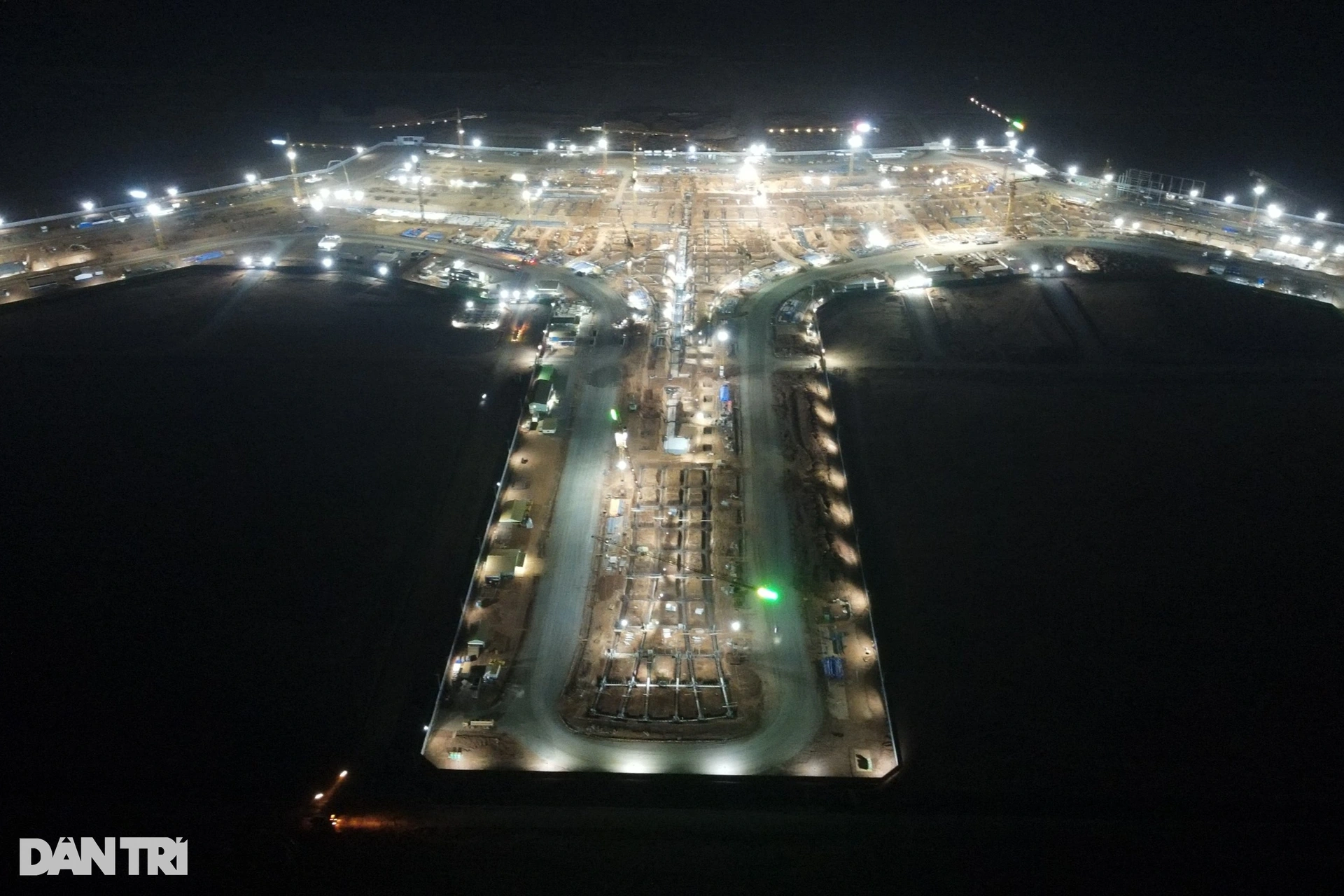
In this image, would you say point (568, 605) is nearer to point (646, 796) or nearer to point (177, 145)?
point (646, 796)

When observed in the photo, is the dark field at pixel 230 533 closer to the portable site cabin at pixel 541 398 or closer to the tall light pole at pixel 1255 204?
the portable site cabin at pixel 541 398

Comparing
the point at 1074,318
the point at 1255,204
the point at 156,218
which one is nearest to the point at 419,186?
the point at 156,218

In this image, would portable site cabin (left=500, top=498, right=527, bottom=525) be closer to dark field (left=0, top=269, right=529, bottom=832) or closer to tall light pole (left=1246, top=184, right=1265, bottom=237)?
dark field (left=0, top=269, right=529, bottom=832)

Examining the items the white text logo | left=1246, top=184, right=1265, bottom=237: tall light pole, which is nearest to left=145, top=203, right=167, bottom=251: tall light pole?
the white text logo

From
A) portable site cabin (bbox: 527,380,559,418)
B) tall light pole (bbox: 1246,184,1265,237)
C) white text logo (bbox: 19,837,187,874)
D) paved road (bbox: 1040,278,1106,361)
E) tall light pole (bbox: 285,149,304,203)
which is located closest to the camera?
white text logo (bbox: 19,837,187,874)

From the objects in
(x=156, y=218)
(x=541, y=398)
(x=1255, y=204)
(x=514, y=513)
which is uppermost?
(x=156, y=218)

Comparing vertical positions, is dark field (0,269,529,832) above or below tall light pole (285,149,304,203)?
below

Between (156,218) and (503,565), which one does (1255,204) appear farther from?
(156,218)
